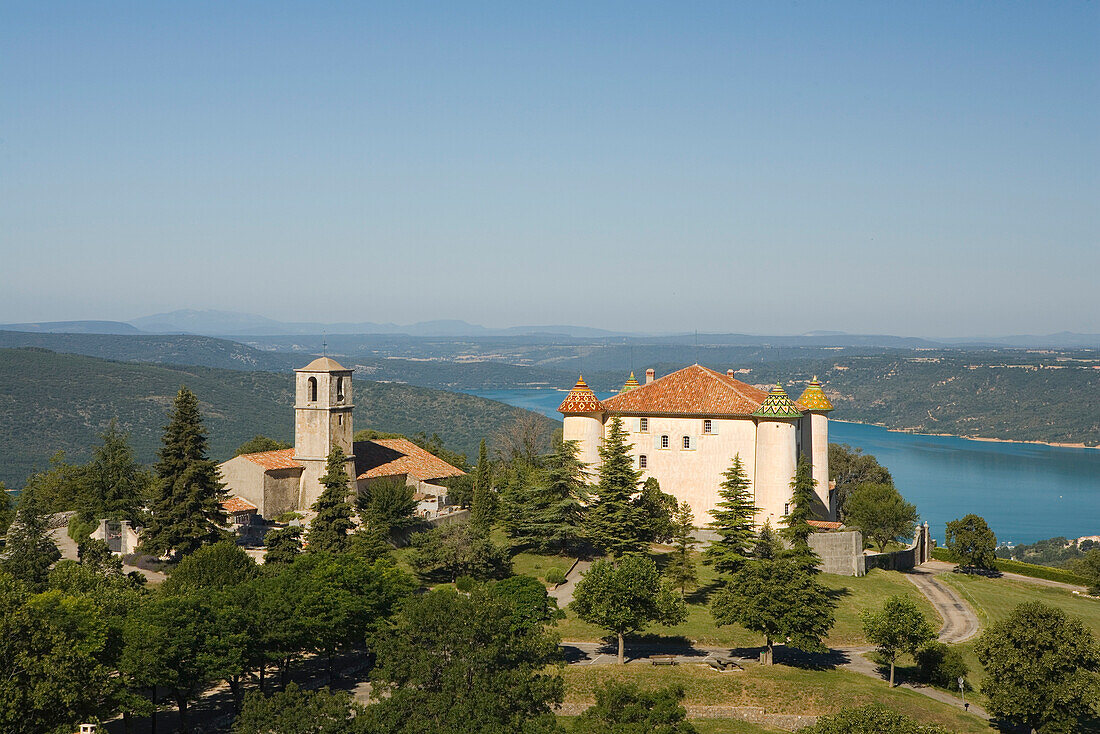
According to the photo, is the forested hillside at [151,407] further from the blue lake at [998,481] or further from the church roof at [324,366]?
the church roof at [324,366]

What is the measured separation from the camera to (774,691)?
3130 centimetres

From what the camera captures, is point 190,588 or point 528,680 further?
point 190,588

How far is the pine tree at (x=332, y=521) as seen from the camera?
41719 millimetres

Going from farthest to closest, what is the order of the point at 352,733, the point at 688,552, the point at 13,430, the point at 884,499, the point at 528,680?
the point at 13,430
the point at 884,499
the point at 688,552
the point at 528,680
the point at 352,733

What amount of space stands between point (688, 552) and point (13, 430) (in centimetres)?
10535

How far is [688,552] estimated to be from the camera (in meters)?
44.7

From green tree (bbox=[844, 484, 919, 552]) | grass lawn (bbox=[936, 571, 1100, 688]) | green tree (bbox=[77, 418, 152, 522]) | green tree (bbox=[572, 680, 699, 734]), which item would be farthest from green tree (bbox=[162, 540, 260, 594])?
green tree (bbox=[844, 484, 919, 552])

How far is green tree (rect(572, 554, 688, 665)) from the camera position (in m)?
33.3

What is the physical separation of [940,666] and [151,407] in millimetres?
125234

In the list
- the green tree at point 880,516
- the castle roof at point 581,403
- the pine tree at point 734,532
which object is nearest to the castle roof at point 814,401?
the green tree at point 880,516

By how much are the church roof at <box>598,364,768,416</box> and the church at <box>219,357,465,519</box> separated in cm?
1282

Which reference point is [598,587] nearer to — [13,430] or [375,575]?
[375,575]

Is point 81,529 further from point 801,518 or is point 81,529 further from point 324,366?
point 801,518

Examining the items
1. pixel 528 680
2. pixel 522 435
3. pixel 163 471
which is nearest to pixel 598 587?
pixel 528 680
